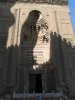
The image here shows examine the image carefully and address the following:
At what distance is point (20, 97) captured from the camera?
12.1 metres

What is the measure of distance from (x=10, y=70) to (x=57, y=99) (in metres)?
3.43

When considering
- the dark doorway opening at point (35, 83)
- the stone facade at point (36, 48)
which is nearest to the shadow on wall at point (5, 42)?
the stone facade at point (36, 48)

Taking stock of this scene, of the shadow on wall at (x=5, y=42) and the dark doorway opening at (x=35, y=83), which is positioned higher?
the shadow on wall at (x=5, y=42)

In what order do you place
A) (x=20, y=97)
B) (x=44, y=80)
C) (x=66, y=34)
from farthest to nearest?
(x=66, y=34)
(x=44, y=80)
(x=20, y=97)

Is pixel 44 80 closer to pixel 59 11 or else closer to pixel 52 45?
pixel 52 45

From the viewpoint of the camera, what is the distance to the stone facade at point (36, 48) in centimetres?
1362

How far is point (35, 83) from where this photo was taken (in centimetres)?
1434

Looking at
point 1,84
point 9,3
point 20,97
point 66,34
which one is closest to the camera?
point 20,97

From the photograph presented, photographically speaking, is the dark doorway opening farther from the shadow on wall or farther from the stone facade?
the shadow on wall

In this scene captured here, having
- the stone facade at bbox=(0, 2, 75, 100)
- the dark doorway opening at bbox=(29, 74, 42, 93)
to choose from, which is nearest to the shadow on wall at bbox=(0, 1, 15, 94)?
the stone facade at bbox=(0, 2, 75, 100)

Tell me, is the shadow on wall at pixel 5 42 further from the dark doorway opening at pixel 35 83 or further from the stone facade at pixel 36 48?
the dark doorway opening at pixel 35 83

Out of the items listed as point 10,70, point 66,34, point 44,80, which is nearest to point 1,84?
point 10,70

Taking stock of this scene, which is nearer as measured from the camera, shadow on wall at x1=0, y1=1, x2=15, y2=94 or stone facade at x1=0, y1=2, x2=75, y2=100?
shadow on wall at x1=0, y1=1, x2=15, y2=94

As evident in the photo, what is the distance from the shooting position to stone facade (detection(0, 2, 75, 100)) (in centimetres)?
1362
